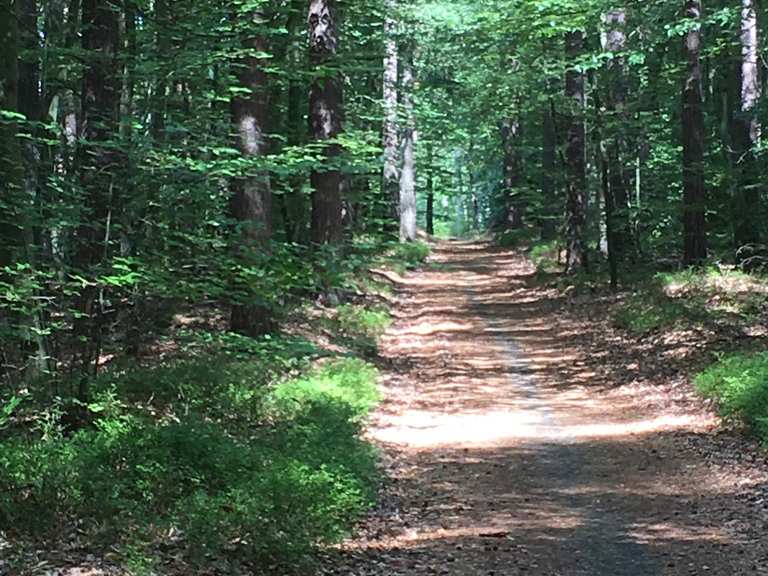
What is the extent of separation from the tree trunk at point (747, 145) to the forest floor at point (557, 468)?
13.0 ft

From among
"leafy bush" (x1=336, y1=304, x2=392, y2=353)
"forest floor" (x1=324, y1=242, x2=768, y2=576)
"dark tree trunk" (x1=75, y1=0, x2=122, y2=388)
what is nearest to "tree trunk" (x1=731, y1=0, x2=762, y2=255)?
"forest floor" (x1=324, y1=242, x2=768, y2=576)

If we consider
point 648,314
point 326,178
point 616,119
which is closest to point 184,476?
point 326,178

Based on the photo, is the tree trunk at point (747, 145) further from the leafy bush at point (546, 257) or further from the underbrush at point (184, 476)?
the underbrush at point (184, 476)

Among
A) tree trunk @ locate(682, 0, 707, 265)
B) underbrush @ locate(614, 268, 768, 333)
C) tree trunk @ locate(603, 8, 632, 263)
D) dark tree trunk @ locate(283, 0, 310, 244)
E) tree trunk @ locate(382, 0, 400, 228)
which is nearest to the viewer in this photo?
underbrush @ locate(614, 268, 768, 333)

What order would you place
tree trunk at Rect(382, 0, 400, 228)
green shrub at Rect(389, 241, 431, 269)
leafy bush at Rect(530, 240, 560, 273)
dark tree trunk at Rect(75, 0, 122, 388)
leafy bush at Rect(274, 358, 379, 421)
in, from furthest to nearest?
green shrub at Rect(389, 241, 431, 269), leafy bush at Rect(530, 240, 560, 273), tree trunk at Rect(382, 0, 400, 228), leafy bush at Rect(274, 358, 379, 421), dark tree trunk at Rect(75, 0, 122, 388)

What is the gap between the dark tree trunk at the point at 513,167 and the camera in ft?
132

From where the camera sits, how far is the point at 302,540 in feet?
19.5

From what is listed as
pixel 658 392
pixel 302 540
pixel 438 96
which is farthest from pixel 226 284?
pixel 438 96

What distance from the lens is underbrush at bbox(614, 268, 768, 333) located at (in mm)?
14641

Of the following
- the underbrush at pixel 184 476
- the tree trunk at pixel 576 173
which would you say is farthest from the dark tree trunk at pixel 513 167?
the underbrush at pixel 184 476

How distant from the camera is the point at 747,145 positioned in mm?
17922

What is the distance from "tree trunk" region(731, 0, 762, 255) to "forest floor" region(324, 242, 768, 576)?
3.97 m

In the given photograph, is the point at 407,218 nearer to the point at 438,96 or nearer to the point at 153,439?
the point at 438,96

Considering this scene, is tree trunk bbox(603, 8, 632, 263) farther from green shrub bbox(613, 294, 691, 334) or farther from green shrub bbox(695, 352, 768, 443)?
green shrub bbox(695, 352, 768, 443)
